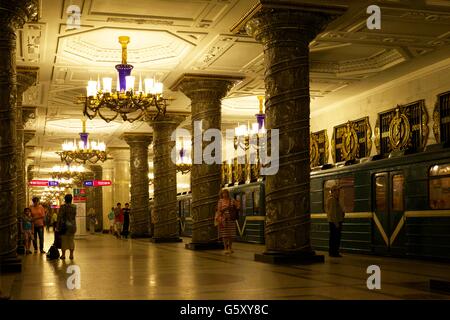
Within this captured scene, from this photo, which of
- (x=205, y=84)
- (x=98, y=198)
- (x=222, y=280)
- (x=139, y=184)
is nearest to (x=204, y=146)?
(x=205, y=84)

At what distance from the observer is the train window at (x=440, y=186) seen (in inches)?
511

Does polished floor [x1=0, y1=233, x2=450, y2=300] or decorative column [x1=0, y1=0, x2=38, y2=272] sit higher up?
decorative column [x1=0, y1=0, x2=38, y2=272]

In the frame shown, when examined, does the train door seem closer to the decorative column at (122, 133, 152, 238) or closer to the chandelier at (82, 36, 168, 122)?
the chandelier at (82, 36, 168, 122)

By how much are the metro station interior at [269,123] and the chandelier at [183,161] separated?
26.1 feet

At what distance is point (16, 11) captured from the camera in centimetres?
1070

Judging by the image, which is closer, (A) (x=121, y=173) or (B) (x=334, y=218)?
(B) (x=334, y=218)

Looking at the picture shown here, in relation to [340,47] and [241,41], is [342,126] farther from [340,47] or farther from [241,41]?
[241,41]

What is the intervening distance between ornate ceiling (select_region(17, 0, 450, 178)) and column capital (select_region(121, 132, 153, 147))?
22.8 feet

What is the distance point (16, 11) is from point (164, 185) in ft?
42.9

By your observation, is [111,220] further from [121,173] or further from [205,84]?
[205,84]

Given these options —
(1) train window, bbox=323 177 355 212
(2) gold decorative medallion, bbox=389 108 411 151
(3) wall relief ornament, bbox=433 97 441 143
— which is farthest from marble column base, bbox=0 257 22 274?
(2) gold decorative medallion, bbox=389 108 411 151

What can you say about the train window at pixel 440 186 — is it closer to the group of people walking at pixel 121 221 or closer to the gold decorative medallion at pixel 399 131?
the gold decorative medallion at pixel 399 131

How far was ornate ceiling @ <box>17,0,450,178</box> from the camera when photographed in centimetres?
1242

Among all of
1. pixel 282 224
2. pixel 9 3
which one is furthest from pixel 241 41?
pixel 9 3
